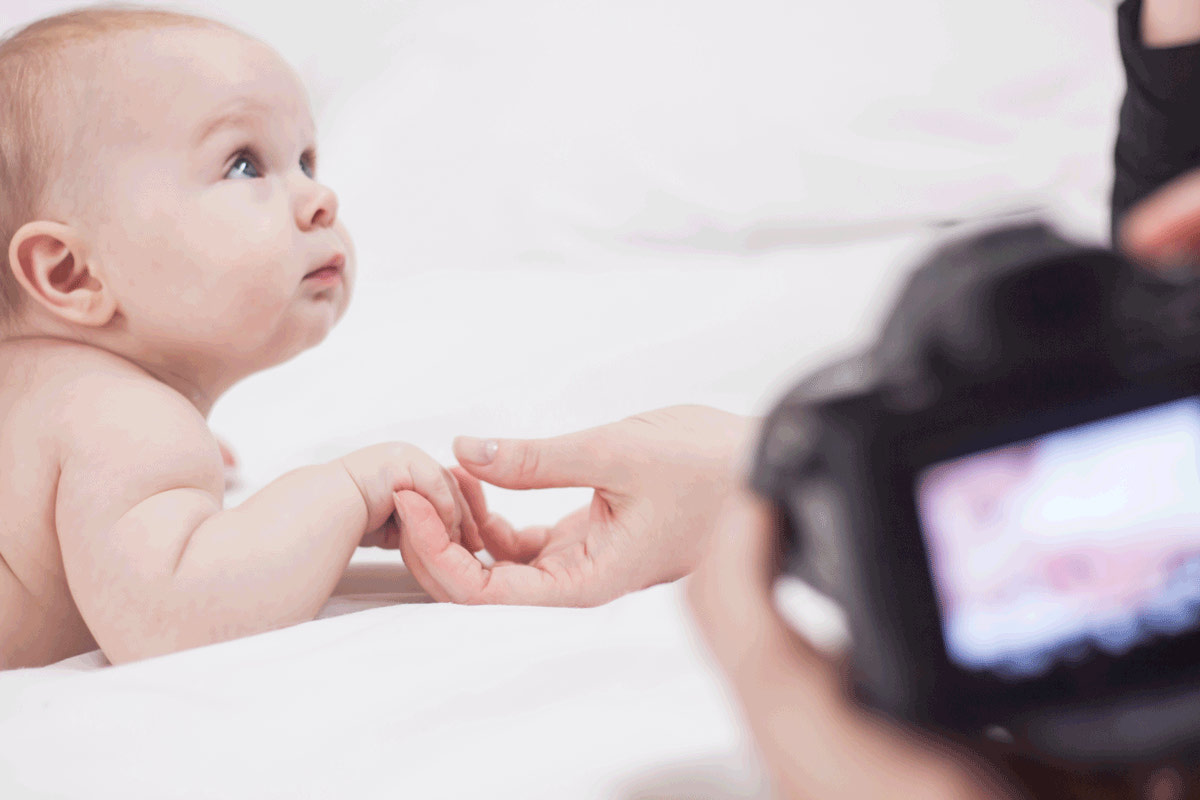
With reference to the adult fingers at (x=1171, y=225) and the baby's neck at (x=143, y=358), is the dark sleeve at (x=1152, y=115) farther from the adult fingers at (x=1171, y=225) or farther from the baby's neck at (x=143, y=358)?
the baby's neck at (x=143, y=358)

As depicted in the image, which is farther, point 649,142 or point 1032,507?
point 649,142

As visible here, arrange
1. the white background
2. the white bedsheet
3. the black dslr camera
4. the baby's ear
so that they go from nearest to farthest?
1. the black dslr camera
2. the white bedsheet
3. the baby's ear
4. the white background

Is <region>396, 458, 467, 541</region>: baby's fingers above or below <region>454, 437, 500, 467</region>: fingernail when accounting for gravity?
below

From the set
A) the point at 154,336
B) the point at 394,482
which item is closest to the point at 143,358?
the point at 154,336

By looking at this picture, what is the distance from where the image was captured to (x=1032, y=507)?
0.27m

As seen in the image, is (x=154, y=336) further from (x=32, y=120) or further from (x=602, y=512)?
(x=602, y=512)

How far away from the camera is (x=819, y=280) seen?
1.33 m

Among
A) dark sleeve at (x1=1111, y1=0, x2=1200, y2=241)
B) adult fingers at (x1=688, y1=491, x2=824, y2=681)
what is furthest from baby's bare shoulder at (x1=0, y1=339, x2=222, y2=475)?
dark sleeve at (x1=1111, y1=0, x2=1200, y2=241)

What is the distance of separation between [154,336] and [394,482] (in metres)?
0.24

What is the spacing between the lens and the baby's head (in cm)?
75

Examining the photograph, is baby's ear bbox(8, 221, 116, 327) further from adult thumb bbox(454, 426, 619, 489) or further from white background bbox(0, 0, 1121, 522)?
white background bbox(0, 0, 1121, 522)

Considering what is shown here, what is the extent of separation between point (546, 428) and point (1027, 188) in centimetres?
103

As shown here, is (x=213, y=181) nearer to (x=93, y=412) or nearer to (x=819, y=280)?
(x=93, y=412)

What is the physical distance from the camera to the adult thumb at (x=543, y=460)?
0.73m
